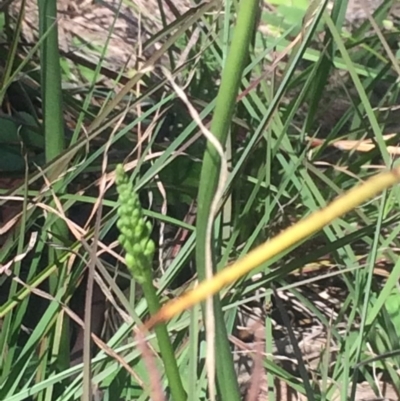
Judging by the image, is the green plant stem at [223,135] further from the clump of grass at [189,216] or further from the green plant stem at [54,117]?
the green plant stem at [54,117]

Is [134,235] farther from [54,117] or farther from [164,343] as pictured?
[54,117]

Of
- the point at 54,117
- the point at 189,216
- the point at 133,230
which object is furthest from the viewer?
the point at 189,216

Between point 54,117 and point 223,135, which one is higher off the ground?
point 54,117

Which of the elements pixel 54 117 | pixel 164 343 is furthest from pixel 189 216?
pixel 164 343

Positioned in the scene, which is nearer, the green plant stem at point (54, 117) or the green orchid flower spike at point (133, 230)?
the green orchid flower spike at point (133, 230)

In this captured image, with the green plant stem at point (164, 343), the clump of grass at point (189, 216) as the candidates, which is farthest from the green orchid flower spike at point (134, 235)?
the clump of grass at point (189, 216)

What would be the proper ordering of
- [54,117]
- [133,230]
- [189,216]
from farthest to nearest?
[189,216] < [54,117] < [133,230]
